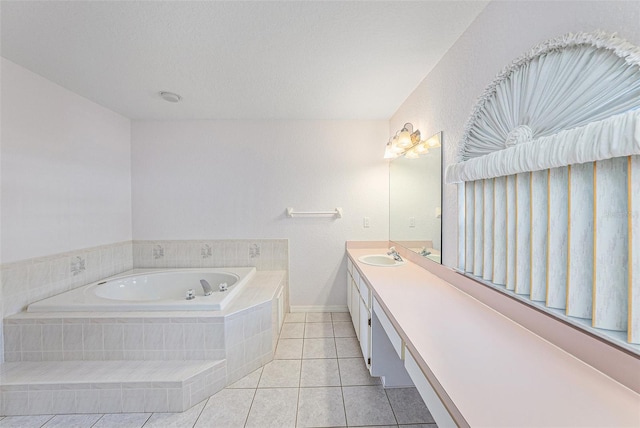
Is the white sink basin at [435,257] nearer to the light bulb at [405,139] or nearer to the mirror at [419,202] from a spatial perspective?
the mirror at [419,202]

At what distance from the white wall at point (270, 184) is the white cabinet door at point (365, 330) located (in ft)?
3.21

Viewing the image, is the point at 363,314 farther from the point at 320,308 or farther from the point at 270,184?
the point at 270,184

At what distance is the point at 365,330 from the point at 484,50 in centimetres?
189

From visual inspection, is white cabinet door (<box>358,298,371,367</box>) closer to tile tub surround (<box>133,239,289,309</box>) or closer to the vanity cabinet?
the vanity cabinet

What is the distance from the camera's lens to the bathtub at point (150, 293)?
1815 mm

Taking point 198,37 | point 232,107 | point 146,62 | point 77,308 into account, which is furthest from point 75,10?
point 77,308

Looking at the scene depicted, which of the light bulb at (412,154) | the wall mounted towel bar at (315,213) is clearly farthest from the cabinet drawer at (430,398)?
the wall mounted towel bar at (315,213)

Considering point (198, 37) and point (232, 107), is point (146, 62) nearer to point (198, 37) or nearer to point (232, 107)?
point (198, 37)

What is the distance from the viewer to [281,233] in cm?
297

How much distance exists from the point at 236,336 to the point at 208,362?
9.1 inches

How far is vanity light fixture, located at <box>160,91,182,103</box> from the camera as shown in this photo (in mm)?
2238

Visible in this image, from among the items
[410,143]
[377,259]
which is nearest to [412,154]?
[410,143]

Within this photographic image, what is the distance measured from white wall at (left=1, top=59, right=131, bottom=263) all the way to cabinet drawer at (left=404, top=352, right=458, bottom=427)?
2646mm

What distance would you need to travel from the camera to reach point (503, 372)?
78 centimetres
